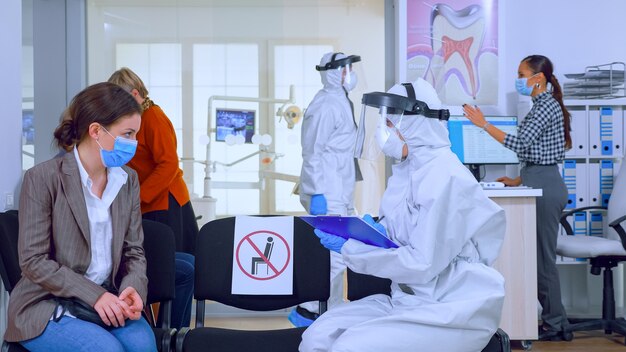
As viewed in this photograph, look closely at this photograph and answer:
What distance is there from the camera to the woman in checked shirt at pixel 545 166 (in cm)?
431

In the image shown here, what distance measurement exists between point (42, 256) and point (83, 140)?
0.39 meters

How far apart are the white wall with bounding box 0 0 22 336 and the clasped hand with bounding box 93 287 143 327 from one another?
1.88 ft

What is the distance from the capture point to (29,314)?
2.21 m

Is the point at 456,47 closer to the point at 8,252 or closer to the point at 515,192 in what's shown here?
the point at 515,192

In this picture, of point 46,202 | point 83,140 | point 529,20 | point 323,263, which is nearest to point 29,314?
point 46,202

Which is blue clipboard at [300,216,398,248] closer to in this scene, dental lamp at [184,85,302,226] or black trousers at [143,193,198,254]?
black trousers at [143,193,198,254]

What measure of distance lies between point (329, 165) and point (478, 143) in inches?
37.6

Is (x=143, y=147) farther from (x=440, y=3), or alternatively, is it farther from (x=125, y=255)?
(x=440, y=3)

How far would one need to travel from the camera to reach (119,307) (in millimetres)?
2254

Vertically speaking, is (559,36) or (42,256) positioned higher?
(559,36)

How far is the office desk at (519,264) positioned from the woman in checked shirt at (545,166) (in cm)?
27

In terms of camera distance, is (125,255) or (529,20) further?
(529,20)

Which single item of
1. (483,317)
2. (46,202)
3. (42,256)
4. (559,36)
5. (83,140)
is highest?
(559,36)

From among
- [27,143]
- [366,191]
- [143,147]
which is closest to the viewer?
[143,147]
